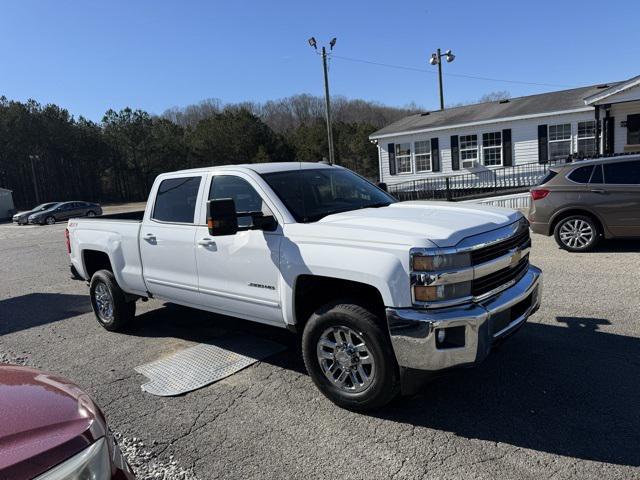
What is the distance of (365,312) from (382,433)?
32.7 inches

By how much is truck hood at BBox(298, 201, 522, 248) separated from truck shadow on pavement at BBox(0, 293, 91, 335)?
5024 millimetres

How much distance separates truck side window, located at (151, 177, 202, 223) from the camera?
4.99 meters

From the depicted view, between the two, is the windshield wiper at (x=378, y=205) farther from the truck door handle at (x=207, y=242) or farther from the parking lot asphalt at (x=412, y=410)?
the parking lot asphalt at (x=412, y=410)

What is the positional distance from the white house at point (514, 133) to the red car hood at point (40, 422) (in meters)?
19.1

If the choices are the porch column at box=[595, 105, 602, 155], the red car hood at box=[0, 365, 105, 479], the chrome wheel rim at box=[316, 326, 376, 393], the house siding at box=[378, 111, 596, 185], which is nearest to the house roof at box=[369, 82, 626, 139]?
the house siding at box=[378, 111, 596, 185]

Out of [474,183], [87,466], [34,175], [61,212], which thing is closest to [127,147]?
[34,175]

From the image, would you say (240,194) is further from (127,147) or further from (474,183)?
(127,147)

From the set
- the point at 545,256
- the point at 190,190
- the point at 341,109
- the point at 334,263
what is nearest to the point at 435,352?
the point at 334,263

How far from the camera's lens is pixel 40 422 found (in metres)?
1.96

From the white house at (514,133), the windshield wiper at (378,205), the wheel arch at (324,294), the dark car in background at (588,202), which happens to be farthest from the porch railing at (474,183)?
the wheel arch at (324,294)

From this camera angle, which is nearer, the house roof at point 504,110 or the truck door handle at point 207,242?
the truck door handle at point 207,242

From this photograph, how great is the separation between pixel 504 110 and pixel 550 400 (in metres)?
21.6

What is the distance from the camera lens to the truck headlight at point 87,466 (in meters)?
1.75

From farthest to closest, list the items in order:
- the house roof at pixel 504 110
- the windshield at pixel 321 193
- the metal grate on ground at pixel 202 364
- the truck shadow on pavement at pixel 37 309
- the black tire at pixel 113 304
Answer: the house roof at pixel 504 110 < the truck shadow on pavement at pixel 37 309 < the black tire at pixel 113 304 < the metal grate on ground at pixel 202 364 < the windshield at pixel 321 193
